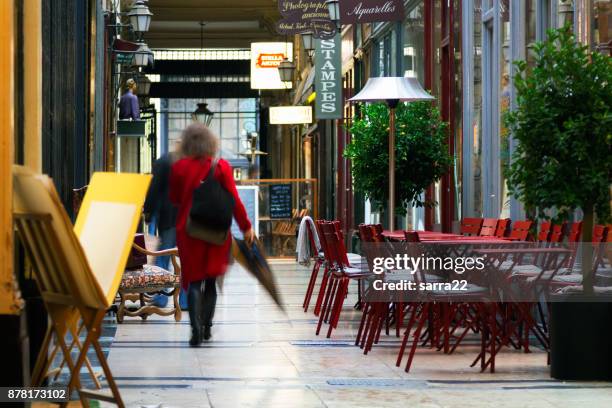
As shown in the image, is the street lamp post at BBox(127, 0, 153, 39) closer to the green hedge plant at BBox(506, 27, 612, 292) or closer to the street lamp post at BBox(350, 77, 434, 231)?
the street lamp post at BBox(350, 77, 434, 231)

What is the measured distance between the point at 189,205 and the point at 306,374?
5.19ft

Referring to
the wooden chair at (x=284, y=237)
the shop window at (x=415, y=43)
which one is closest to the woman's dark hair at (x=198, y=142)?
the shop window at (x=415, y=43)

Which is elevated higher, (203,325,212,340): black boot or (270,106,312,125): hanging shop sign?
(270,106,312,125): hanging shop sign

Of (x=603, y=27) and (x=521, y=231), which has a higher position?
(x=603, y=27)

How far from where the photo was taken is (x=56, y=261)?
15.6ft

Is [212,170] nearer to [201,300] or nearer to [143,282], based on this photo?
[201,300]

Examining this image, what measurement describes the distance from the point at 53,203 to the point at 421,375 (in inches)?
173

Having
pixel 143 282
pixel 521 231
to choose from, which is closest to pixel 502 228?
pixel 521 231

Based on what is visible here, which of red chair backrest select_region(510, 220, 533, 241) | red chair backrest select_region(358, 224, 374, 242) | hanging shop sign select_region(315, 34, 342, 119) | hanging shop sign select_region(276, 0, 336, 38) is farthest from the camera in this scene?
hanging shop sign select_region(315, 34, 342, 119)

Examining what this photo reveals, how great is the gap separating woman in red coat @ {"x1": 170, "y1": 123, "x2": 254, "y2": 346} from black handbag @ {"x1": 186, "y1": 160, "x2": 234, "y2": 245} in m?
0.07

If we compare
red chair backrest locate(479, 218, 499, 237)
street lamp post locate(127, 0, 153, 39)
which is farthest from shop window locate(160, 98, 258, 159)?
red chair backrest locate(479, 218, 499, 237)

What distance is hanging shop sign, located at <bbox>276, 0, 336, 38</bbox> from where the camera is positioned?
19.1 meters

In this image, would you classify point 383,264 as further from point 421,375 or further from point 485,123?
point 485,123

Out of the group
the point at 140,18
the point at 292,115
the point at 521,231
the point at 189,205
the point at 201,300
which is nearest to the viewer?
the point at 189,205
